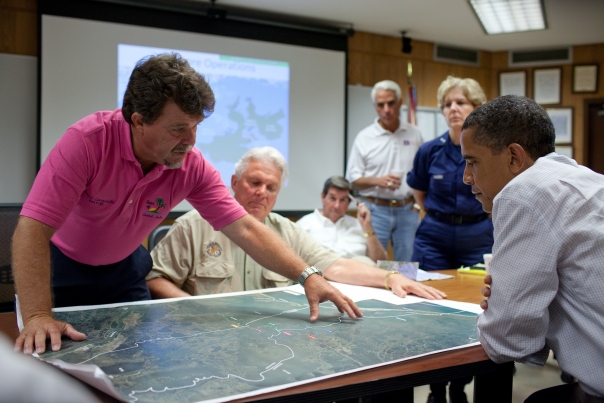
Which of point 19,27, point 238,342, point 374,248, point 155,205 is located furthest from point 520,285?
point 19,27

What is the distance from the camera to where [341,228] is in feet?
11.3

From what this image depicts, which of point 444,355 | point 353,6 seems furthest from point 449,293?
point 353,6

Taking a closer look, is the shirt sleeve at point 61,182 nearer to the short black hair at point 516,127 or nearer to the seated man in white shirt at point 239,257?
the seated man in white shirt at point 239,257

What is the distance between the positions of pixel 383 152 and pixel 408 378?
10.9 ft

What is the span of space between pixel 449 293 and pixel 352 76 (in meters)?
4.16

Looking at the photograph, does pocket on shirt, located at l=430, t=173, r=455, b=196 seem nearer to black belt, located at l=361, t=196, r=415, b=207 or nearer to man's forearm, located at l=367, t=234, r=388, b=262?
man's forearm, located at l=367, t=234, r=388, b=262

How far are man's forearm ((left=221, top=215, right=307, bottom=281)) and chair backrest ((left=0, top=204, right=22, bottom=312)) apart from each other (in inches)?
28.4

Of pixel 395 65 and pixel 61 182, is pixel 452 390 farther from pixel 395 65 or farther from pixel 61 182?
pixel 395 65

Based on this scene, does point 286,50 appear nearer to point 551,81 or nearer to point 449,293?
point 551,81

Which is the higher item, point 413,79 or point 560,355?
point 413,79

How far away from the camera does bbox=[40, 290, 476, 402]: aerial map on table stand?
1.05m

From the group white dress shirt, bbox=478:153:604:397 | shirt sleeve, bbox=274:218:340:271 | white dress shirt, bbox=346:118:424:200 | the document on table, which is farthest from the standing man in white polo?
white dress shirt, bbox=478:153:604:397

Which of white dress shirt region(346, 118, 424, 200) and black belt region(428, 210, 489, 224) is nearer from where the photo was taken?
black belt region(428, 210, 489, 224)

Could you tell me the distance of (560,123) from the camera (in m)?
6.55
